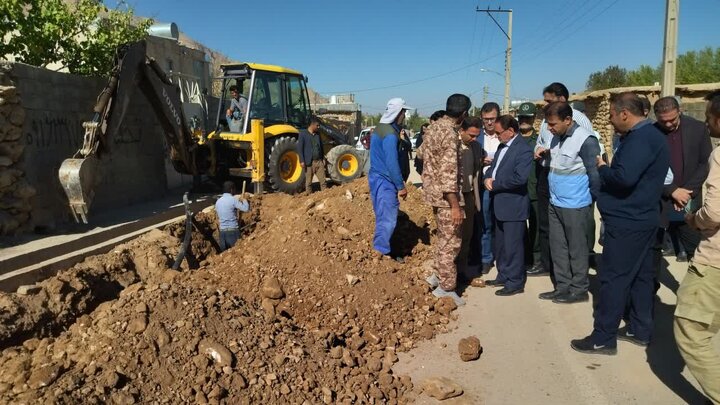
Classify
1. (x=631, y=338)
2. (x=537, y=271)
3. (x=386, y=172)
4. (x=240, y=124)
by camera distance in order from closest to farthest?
1. (x=631, y=338)
2. (x=386, y=172)
3. (x=537, y=271)
4. (x=240, y=124)

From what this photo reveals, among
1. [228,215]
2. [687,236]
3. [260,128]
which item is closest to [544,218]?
[687,236]

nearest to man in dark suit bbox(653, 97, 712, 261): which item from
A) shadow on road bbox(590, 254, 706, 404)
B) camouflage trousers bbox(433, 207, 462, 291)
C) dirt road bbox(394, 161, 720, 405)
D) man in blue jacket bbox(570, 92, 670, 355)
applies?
shadow on road bbox(590, 254, 706, 404)

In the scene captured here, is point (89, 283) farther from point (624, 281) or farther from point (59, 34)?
point (59, 34)

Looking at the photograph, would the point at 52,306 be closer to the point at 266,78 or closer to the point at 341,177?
the point at 266,78

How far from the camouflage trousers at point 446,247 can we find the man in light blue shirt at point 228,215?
10.5ft

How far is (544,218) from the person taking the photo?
209 inches

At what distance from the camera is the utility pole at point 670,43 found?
8.80 m

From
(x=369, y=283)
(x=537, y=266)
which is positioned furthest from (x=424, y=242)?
(x=369, y=283)

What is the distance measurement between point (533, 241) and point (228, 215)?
3.90m

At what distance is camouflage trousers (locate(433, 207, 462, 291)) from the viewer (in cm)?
461

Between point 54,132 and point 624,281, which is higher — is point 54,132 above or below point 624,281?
above

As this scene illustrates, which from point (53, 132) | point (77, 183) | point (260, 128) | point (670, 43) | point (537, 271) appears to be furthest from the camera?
point (260, 128)

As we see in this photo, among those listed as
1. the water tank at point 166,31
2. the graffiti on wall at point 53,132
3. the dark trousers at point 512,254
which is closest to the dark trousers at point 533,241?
the dark trousers at point 512,254

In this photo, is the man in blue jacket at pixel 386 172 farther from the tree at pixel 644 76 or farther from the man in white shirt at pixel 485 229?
the tree at pixel 644 76
